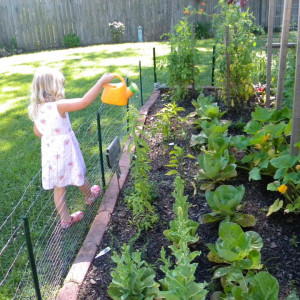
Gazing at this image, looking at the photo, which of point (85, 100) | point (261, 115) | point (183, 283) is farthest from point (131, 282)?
point (261, 115)

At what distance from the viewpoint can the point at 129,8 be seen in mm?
14719

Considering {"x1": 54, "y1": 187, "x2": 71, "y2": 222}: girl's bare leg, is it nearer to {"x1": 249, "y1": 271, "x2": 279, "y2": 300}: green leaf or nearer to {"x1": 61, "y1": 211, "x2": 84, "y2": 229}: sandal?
{"x1": 61, "y1": 211, "x2": 84, "y2": 229}: sandal

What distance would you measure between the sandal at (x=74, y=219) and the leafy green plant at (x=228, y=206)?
Answer: 1.01 m

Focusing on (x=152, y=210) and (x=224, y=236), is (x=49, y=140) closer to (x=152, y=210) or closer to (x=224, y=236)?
(x=152, y=210)

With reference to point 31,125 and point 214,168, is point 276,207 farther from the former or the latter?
point 31,125

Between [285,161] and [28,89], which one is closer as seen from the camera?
[285,161]

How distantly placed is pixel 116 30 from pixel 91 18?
1311mm

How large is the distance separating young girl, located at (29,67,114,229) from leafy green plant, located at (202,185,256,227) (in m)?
1.09

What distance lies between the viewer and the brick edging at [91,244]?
2.33m

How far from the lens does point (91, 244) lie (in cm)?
274

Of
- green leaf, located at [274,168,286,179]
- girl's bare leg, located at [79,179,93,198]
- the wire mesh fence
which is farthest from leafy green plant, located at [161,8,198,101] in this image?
green leaf, located at [274,168,286,179]

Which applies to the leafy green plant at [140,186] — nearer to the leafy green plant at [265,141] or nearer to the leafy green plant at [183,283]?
the leafy green plant at [265,141]

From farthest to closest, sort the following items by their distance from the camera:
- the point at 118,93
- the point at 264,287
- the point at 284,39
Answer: the point at 284,39 < the point at 118,93 < the point at 264,287

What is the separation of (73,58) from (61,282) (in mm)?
8871
